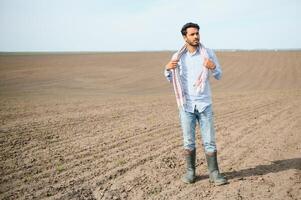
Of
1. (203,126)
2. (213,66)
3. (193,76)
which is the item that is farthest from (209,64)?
(203,126)

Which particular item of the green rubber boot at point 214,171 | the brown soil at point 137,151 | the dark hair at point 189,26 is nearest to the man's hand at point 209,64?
the dark hair at point 189,26

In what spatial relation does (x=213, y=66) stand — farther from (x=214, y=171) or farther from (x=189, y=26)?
(x=214, y=171)

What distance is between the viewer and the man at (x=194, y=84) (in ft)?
14.9

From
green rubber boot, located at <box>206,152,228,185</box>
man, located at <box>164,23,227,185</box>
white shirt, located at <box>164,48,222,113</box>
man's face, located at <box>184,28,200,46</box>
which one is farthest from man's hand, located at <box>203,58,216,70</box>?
green rubber boot, located at <box>206,152,228,185</box>

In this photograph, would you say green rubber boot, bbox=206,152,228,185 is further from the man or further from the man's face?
the man's face

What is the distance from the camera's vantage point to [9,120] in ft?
30.7

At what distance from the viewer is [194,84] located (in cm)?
463

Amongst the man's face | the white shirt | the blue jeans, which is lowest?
the blue jeans

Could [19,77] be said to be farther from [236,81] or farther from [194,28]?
[194,28]

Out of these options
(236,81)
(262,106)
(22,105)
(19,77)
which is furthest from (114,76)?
(262,106)

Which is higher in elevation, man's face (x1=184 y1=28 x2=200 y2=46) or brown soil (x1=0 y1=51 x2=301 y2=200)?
man's face (x1=184 y1=28 x2=200 y2=46)

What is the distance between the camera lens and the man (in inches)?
179

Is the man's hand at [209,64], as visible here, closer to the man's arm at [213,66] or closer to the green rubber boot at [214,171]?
the man's arm at [213,66]

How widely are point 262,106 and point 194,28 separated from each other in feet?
26.3
